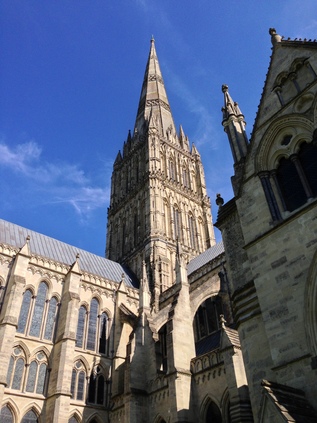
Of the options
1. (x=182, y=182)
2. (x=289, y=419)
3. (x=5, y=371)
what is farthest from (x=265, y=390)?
(x=182, y=182)

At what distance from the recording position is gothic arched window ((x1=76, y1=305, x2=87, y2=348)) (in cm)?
2478

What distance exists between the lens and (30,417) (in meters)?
20.5

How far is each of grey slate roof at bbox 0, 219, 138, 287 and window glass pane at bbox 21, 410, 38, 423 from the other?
32.3ft

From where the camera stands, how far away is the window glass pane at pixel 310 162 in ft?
30.0

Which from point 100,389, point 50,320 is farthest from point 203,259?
point 50,320

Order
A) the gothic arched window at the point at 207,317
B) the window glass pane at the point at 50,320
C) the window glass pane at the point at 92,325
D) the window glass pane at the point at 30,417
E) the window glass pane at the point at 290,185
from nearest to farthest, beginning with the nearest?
the window glass pane at the point at 290,185 → the window glass pane at the point at 30,417 → the gothic arched window at the point at 207,317 → the window glass pane at the point at 50,320 → the window glass pane at the point at 92,325

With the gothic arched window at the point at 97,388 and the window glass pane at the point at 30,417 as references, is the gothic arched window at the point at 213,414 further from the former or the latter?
the window glass pane at the point at 30,417

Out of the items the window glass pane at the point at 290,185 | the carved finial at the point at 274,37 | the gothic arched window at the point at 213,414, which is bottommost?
the gothic arched window at the point at 213,414

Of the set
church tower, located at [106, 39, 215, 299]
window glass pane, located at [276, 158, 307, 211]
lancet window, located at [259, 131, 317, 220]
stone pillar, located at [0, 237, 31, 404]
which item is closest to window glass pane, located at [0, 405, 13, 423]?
stone pillar, located at [0, 237, 31, 404]

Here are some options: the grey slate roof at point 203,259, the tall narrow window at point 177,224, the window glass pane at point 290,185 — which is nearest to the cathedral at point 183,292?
the window glass pane at point 290,185

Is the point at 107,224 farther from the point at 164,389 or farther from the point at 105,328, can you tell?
the point at 164,389

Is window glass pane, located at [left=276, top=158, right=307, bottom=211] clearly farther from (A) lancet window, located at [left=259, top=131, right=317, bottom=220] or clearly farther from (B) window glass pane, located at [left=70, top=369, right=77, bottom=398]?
(B) window glass pane, located at [left=70, top=369, right=77, bottom=398]

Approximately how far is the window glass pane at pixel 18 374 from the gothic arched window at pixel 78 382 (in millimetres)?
3180

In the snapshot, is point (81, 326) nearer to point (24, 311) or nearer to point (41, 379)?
point (24, 311)
